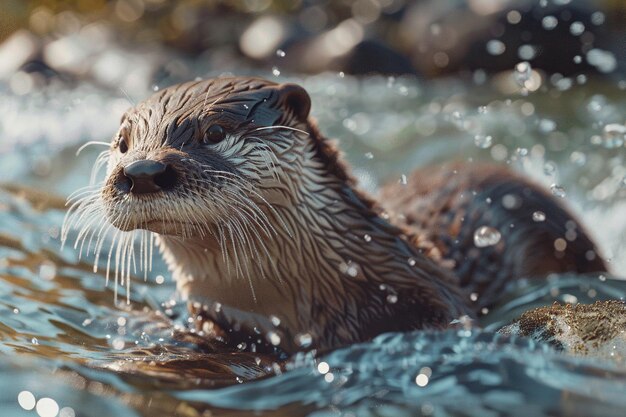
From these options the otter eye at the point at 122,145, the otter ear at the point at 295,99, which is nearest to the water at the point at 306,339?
the otter eye at the point at 122,145

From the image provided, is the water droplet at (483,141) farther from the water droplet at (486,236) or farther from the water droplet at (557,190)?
the water droplet at (486,236)

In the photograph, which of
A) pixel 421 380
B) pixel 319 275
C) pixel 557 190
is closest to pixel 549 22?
pixel 557 190

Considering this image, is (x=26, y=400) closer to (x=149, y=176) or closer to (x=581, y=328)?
(x=149, y=176)

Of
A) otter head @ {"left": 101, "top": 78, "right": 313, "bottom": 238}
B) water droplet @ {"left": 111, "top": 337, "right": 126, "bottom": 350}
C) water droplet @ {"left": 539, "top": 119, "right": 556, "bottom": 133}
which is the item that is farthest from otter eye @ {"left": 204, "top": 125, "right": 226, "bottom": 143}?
water droplet @ {"left": 539, "top": 119, "right": 556, "bottom": 133}

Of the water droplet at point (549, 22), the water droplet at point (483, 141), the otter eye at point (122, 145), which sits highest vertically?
the otter eye at point (122, 145)

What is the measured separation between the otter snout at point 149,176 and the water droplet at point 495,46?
5.24 m

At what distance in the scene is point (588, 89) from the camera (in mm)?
6852

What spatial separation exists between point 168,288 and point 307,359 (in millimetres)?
1159

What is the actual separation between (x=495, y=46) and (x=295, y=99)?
15.7 feet

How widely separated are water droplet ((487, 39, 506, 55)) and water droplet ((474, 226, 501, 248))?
4.08 metres

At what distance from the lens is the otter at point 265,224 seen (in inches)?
99.6

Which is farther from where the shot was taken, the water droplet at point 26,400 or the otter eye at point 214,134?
the otter eye at point 214,134

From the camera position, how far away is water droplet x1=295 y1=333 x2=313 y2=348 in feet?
9.17

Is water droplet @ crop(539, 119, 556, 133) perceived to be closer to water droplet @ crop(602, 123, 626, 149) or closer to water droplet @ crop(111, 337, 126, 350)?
water droplet @ crop(602, 123, 626, 149)
